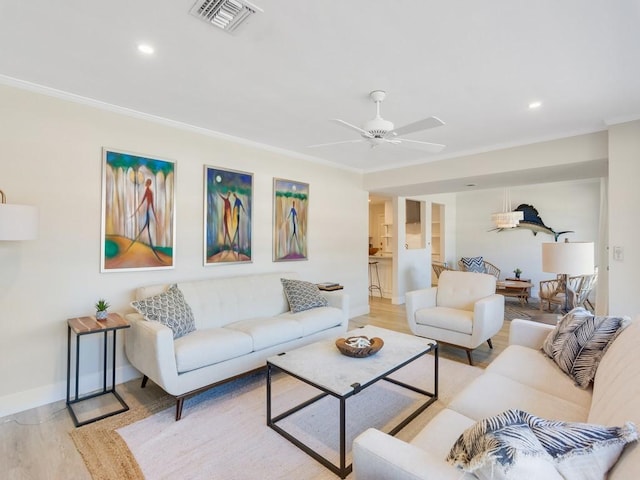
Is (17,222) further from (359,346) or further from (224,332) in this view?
(359,346)

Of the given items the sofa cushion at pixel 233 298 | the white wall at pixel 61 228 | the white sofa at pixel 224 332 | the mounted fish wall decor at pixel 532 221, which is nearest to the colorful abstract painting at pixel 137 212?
the white wall at pixel 61 228

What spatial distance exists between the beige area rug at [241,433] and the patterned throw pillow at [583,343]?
96 cm

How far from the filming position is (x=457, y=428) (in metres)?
1.46

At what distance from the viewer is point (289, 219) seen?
4.39m

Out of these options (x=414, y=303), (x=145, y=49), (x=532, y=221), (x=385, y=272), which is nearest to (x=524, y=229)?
(x=532, y=221)

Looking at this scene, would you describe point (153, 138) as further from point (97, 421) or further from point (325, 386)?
point (325, 386)

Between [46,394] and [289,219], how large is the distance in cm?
296

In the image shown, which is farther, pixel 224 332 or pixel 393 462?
pixel 224 332

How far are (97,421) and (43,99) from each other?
8.29 feet

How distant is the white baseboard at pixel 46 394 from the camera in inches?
95.5

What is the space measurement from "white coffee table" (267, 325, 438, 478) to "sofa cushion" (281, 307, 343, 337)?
0.67 m

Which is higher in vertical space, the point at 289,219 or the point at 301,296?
the point at 289,219

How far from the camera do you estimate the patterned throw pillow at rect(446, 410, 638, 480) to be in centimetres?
84

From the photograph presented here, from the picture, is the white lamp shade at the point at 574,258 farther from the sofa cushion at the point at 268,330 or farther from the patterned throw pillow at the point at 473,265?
the patterned throw pillow at the point at 473,265
